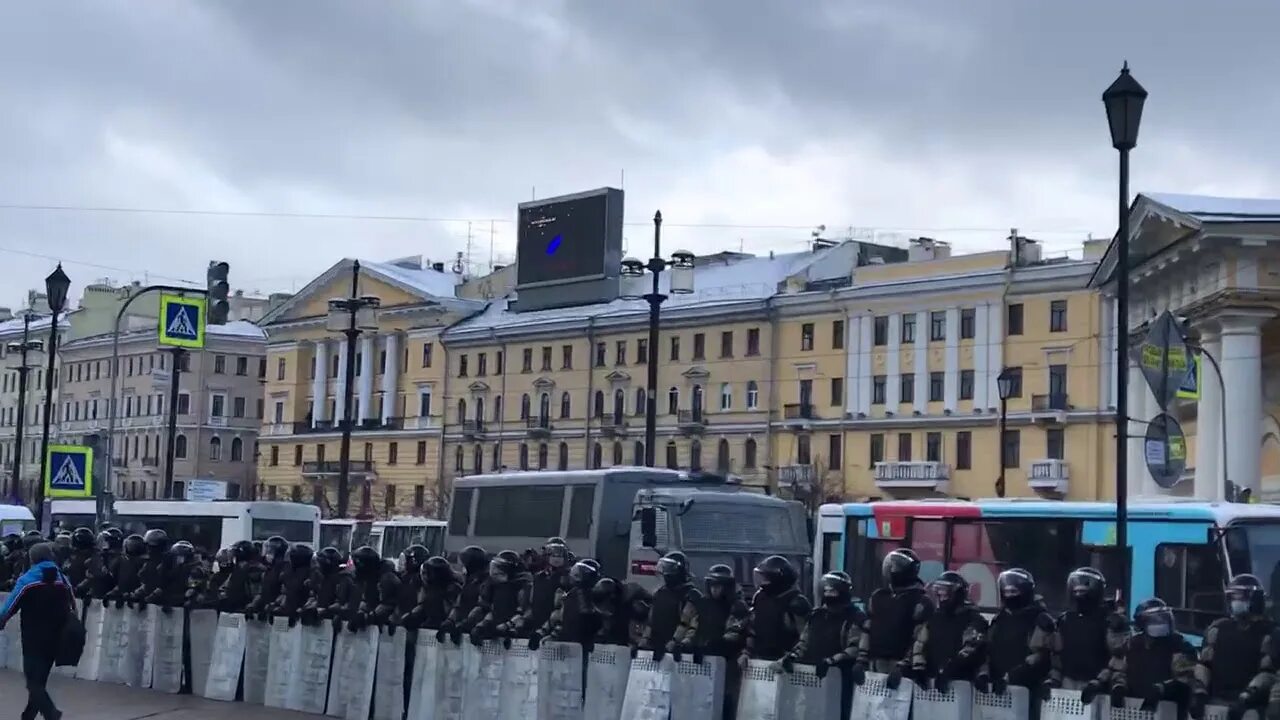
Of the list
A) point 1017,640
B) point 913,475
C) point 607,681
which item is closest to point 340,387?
point 913,475

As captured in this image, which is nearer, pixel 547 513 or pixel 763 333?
pixel 547 513

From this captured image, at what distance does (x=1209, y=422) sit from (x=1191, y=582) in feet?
62.9

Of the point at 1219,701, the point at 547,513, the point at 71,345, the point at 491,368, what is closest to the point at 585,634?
the point at 1219,701

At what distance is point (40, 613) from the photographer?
49.0ft

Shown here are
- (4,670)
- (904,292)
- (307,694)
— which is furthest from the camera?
(904,292)

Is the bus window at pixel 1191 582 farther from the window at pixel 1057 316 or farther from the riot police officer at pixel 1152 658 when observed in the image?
the window at pixel 1057 316

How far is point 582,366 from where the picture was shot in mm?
83250

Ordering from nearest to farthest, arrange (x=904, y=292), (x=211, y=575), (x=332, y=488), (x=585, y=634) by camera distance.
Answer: (x=585, y=634) → (x=211, y=575) → (x=904, y=292) → (x=332, y=488)

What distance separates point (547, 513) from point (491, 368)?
5967cm

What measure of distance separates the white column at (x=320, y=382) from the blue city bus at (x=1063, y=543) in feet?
237

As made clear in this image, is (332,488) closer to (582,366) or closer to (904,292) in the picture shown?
(582,366)

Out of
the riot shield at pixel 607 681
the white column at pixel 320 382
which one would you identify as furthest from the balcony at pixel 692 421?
the riot shield at pixel 607 681

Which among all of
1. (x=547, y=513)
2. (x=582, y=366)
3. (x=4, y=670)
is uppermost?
(x=582, y=366)

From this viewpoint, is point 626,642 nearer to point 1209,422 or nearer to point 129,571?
point 129,571
